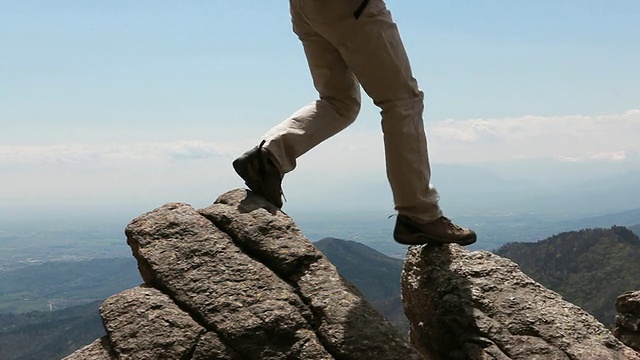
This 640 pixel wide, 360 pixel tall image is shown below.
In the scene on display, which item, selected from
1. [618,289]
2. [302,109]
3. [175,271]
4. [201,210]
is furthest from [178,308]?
[618,289]

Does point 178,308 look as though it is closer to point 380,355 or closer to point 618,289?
point 380,355

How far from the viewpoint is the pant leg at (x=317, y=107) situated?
8.40m

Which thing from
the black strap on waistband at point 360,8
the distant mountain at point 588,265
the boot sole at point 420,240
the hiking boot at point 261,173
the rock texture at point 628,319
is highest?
the black strap on waistband at point 360,8

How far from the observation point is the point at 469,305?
7.96m

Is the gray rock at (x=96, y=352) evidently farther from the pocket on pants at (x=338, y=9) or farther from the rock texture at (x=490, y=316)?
the pocket on pants at (x=338, y=9)

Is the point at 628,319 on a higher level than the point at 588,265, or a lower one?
higher

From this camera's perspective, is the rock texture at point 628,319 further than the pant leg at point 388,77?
Yes

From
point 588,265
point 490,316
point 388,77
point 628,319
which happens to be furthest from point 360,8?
point 588,265

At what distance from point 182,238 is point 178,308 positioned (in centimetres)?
116

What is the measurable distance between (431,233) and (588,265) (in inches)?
4138

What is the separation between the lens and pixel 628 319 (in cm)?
1142

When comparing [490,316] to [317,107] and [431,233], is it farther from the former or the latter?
[317,107]

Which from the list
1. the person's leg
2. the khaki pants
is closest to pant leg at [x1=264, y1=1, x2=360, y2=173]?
the khaki pants

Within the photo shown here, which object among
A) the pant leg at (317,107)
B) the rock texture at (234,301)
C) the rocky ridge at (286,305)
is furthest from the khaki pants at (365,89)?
the rock texture at (234,301)
